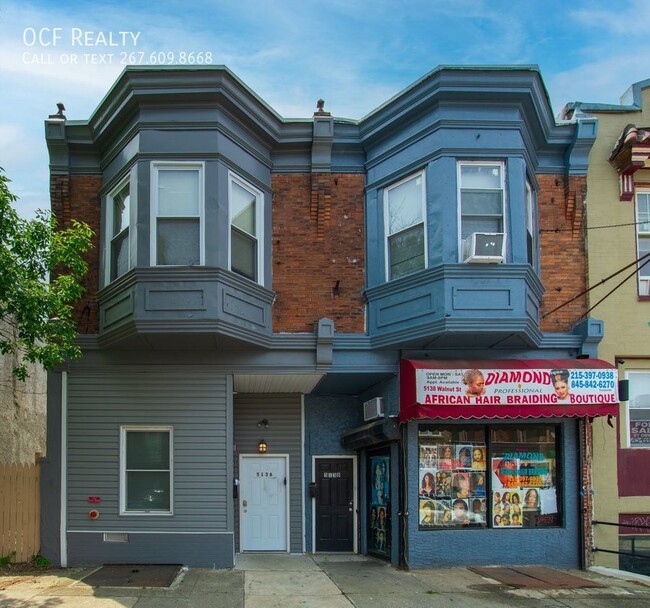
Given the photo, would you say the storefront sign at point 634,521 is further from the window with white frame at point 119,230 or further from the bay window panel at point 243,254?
the window with white frame at point 119,230

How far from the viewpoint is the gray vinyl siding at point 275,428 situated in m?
15.0

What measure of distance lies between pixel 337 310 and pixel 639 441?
5.83 metres

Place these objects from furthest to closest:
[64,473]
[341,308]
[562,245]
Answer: [562,245] < [341,308] < [64,473]

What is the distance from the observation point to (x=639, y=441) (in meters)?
13.8

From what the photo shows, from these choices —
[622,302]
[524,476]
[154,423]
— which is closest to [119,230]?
[154,423]

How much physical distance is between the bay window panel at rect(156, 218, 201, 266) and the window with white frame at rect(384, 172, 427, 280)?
10.8ft

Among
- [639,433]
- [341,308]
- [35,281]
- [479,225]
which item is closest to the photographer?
[35,281]

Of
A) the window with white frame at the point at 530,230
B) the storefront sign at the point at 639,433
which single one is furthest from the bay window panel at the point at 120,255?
the storefront sign at the point at 639,433

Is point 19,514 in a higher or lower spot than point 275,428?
lower

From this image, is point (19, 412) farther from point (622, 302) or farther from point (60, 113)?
point (622, 302)

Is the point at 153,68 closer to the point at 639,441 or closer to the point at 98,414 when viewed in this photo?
the point at 98,414

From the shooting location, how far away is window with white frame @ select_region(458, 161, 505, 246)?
41.2 feet

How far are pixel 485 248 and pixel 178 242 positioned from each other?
4.82m

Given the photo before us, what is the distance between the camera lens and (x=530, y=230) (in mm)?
13586
